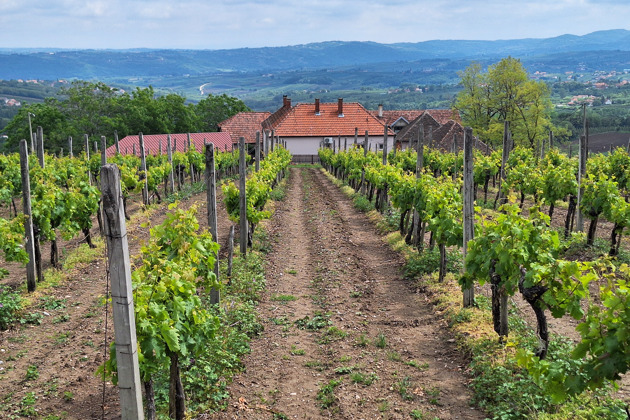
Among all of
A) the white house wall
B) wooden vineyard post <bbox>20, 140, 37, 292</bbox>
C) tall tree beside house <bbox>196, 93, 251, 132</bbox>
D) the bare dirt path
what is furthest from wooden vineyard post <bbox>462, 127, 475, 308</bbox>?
tall tree beside house <bbox>196, 93, 251, 132</bbox>

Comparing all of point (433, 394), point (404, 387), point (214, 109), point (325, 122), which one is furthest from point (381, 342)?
point (214, 109)

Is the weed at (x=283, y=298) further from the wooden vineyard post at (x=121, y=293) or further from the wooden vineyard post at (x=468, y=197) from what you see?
the wooden vineyard post at (x=121, y=293)

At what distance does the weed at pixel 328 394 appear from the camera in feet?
23.3

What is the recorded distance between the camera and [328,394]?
731cm

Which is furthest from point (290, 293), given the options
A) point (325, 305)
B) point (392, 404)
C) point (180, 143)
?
point (180, 143)

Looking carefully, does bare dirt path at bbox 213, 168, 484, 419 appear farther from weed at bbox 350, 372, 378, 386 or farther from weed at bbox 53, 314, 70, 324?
weed at bbox 53, 314, 70, 324

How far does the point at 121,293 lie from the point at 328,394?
3.62 m

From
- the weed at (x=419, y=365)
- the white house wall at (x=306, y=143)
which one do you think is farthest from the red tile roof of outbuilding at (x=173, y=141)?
the weed at (x=419, y=365)

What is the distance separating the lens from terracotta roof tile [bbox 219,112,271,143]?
62.6 m

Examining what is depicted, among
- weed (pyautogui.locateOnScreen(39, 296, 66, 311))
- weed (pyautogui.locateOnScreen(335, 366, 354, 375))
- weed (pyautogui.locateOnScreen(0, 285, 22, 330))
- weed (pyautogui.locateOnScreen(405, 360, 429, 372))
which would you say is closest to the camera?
weed (pyautogui.locateOnScreen(335, 366, 354, 375))

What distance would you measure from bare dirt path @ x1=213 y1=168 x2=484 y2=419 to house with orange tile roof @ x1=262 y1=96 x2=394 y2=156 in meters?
43.7

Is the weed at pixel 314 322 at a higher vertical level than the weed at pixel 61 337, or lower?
lower

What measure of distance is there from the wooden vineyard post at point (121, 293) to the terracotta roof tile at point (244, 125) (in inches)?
2250

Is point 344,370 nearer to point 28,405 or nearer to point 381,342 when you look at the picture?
point 381,342
